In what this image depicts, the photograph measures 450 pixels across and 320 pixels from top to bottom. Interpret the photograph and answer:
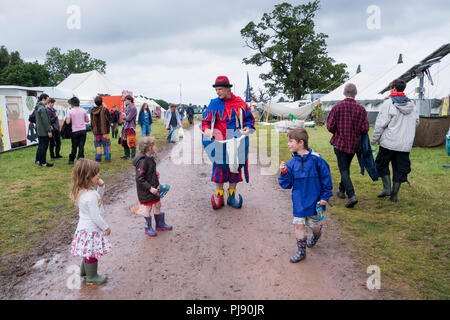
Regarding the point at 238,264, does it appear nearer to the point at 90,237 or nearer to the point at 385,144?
the point at 90,237

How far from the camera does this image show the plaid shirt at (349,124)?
5363mm

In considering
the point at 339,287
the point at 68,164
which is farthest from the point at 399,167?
the point at 68,164

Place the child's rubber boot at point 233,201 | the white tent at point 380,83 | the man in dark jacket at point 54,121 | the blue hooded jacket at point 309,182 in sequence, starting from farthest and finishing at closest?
the white tent at point 380,83
the man in dark jacket at point 54,121
the child's rubber boot at point 233,201
the blue hooded jacket at point 309,182

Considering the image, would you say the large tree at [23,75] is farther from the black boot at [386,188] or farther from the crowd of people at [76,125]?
the black boot at [386,188]

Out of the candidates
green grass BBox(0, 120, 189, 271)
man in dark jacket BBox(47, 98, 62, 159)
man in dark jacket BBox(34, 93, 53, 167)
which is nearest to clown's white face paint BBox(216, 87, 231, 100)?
green grass BBox(0, 120, 189, 271)

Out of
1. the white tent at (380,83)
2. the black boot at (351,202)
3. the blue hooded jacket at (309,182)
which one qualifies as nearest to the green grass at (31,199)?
the blue hooded jacket at (309,182)

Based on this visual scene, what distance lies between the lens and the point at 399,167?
5516 millimetres

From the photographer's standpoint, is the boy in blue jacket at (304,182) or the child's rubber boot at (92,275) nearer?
the child's rubber boot at (92,275)

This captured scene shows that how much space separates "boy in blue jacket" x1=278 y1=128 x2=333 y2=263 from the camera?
11.7ft

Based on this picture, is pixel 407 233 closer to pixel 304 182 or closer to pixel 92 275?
pixel 304 182

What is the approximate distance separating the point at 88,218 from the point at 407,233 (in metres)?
4.02

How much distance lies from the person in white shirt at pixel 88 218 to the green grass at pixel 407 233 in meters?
2.83

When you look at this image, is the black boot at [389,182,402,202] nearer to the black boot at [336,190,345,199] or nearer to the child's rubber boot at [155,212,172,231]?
the black boot at [336,190,345,199]

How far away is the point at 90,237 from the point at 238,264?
5.20ft
